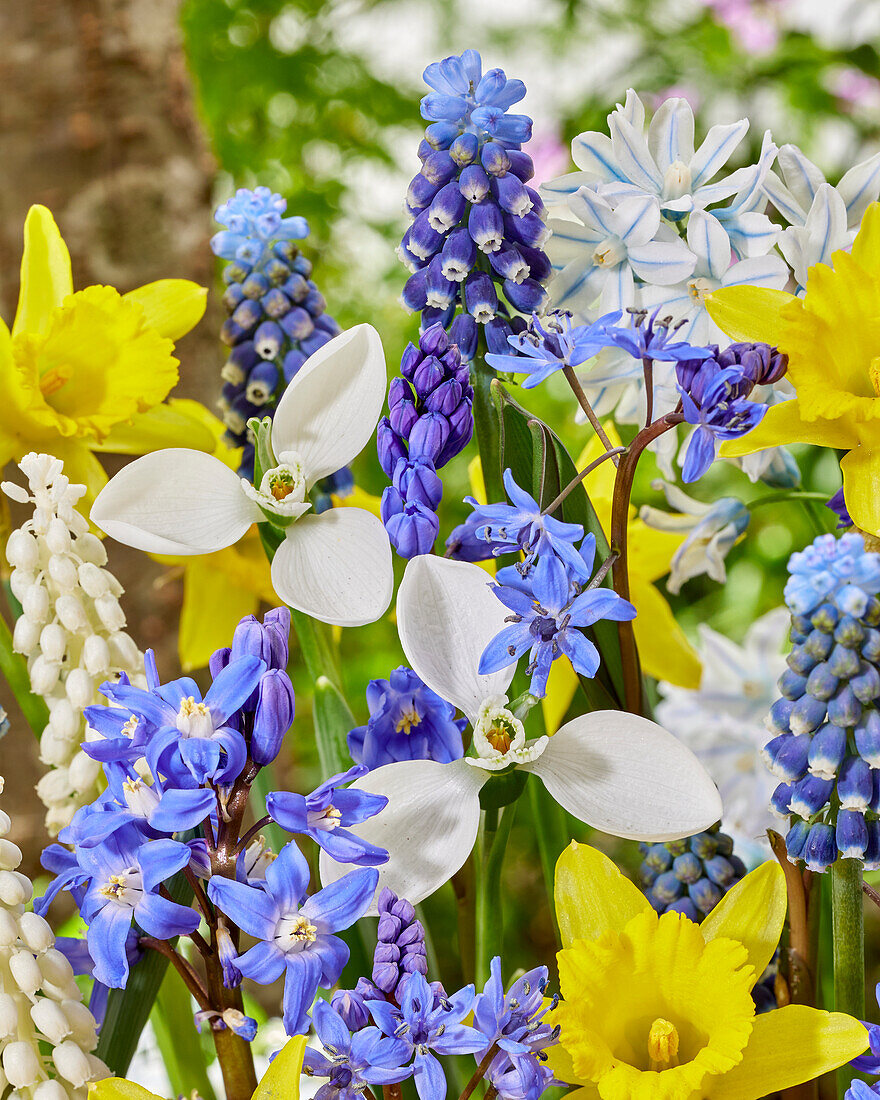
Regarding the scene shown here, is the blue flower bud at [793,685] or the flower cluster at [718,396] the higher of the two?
the flower cluster at [718,396]

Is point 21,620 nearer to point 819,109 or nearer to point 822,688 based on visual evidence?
point 822,688

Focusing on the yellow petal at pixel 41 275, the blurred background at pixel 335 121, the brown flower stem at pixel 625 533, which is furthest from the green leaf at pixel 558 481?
the blurred background at pixel 335 121

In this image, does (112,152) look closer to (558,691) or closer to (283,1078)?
(558,691)

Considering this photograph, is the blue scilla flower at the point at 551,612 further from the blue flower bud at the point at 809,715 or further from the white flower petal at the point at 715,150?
the white flower petal at the point at 715,150

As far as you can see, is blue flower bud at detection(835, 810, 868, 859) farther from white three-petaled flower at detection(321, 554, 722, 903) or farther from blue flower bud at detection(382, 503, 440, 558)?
blue flower bud at detection(382, 503, 440, 558)

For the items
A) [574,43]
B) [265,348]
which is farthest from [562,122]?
[265,348]

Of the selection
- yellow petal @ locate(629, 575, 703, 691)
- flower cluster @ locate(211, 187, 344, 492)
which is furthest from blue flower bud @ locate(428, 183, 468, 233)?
yellow petal @ locate(629, 575, 703, 691)
